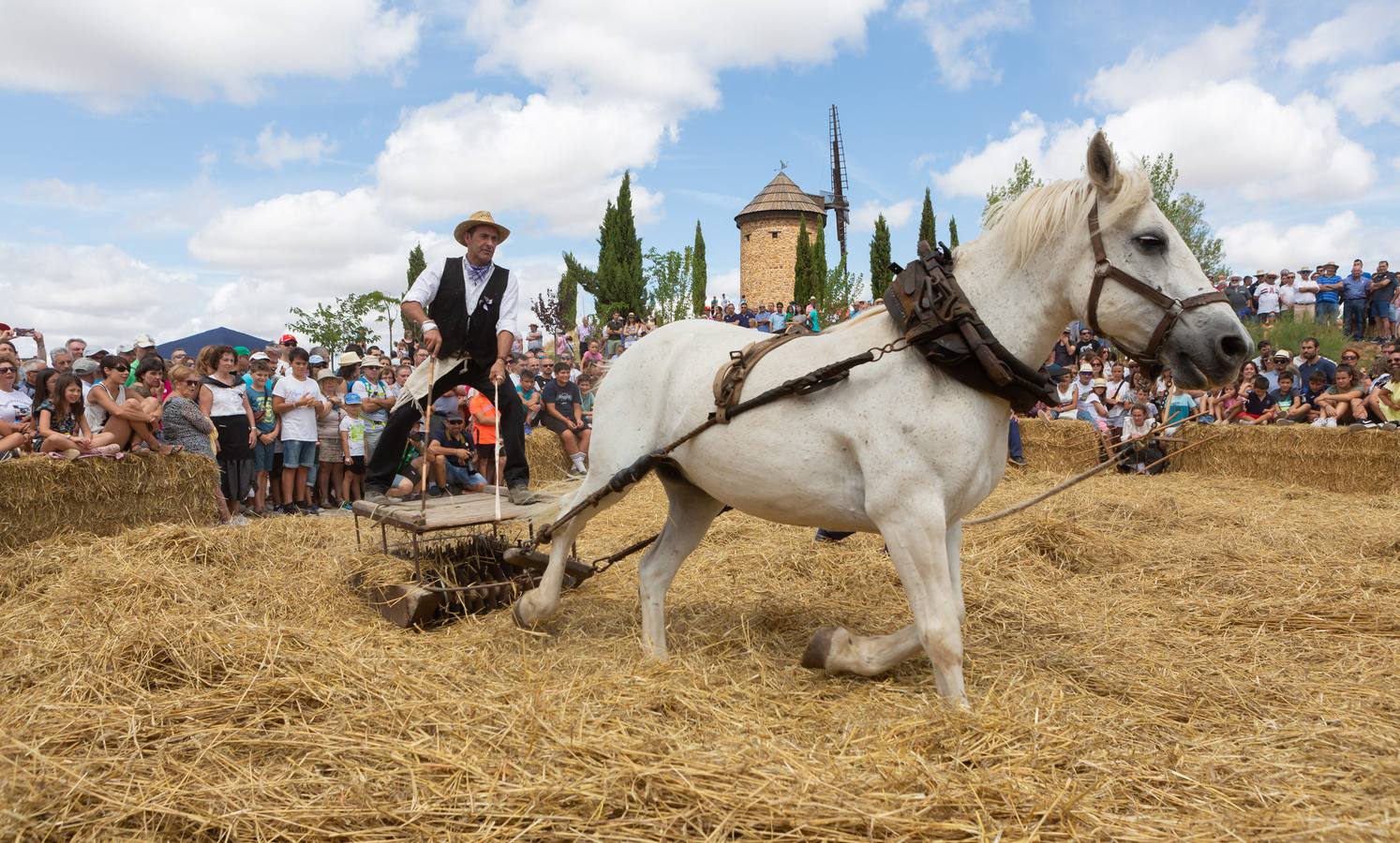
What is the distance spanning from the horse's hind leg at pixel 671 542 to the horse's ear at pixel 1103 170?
2.10 meters

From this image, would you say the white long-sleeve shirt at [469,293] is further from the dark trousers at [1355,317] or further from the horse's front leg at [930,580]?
the dark trousers at [1355,317]

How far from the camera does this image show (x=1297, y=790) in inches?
93.4

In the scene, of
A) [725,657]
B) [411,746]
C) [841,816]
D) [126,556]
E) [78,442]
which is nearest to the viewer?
[841,816]

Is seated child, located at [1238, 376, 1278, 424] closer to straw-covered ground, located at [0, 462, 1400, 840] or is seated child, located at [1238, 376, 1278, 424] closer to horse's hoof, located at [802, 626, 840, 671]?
straw-covered ground, located at [0, 462, 1400, 840]

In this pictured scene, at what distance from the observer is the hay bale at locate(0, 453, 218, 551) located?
6.00m

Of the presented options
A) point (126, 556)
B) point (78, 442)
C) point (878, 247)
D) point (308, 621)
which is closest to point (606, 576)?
point (308, 621)

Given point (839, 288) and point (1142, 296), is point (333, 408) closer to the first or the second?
point (1142, 296)

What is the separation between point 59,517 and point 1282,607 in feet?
25.6

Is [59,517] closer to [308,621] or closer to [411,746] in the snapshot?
[308,621]

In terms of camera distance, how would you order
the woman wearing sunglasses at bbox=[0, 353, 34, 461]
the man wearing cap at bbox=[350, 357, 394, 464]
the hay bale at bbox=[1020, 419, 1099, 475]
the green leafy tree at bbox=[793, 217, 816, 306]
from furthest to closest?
the green leafy tree at bbox=[793, 217, 816, 306], the hay bale at bbox=[1020, 419, 1099, 475], the man wearing cap at bbox=[350, 357, 394, 464], the woman wearing sunglasses at bbox=[0, 353, 34, 461]

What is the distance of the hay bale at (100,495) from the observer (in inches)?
236

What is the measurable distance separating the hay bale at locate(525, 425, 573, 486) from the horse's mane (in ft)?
28.6

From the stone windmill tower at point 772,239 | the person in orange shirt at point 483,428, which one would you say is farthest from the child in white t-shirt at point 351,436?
the stone windmill tower at point 772,239

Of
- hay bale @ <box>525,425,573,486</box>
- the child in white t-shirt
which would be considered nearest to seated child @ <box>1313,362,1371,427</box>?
hay bale @ <box>525,425,573,486</box>
